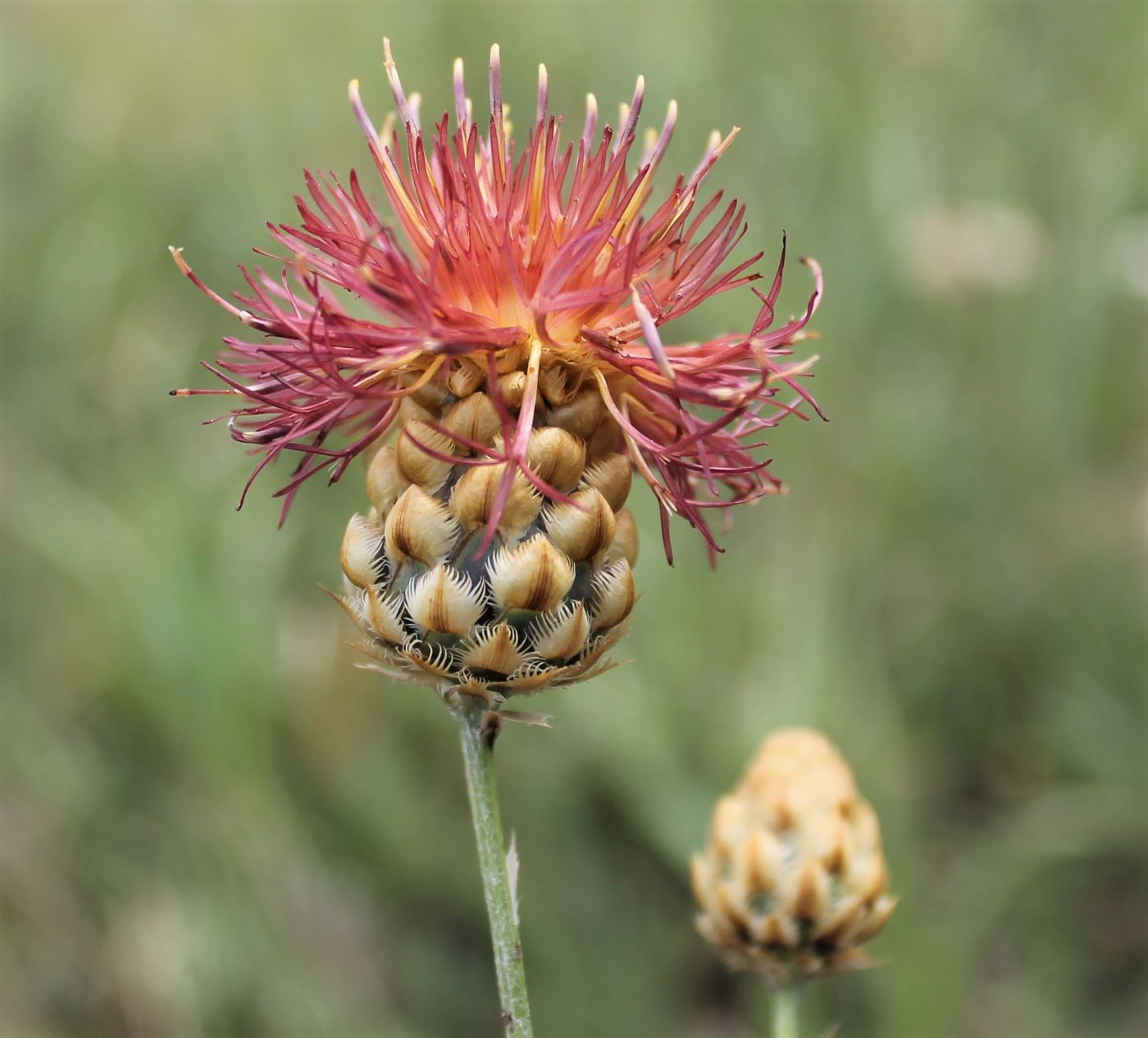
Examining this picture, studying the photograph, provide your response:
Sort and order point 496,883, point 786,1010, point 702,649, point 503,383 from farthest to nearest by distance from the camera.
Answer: point 702,649 < point 786,1010 < point 503,383 < point 496,883

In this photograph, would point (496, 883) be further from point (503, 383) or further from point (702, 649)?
point (702, 649)

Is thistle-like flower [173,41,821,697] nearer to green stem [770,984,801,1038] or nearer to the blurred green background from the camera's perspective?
green stem [770,984,801,1038]

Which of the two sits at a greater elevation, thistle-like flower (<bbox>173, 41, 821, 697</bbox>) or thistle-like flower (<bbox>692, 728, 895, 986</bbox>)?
thistle-like flower (<bbox>173, 41, 821, 697</bbox>)

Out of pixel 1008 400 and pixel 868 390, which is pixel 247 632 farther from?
pixel 1008 400

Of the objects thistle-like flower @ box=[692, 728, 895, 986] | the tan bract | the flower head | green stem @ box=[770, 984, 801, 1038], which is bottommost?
green stem @ box=[770, 984, 801, 1038]

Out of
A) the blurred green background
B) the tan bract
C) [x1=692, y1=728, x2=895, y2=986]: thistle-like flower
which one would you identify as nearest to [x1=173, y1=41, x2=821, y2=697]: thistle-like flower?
the tan bract

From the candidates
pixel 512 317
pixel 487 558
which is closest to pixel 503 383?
pixel 512 317
